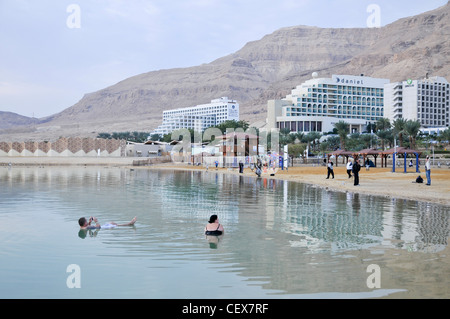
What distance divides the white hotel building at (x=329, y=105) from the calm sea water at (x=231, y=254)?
110218 millimetres

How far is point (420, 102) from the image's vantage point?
13750 centimetres

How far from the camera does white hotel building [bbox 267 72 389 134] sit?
12438cm

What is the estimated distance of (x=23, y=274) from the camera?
24.4 ft

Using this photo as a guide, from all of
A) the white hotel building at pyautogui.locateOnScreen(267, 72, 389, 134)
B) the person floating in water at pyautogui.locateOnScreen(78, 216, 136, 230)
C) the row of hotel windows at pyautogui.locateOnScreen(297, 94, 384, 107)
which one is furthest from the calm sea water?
the row of hotel windows at pyautogui.locateOnScreen(297, 94, 384, 107)

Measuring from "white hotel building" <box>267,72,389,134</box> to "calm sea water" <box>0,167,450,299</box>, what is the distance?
362 ft

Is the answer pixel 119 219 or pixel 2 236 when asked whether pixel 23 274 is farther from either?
pixel 119 219

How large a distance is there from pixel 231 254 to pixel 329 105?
131749 mm

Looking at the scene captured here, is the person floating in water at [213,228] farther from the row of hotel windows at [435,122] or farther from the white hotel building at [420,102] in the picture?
the row of hotel windows at [435,122]

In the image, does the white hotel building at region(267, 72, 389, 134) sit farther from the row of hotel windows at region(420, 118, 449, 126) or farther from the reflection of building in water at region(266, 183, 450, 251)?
the reflection of building in water at region(266, 183, 450, 251)

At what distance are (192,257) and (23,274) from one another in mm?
2969

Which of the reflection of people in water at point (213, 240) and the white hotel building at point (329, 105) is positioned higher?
the white hotel building at point (329, 105)

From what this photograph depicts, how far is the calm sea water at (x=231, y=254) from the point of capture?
6617mm

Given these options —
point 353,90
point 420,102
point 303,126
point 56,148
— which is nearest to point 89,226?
point 56,148

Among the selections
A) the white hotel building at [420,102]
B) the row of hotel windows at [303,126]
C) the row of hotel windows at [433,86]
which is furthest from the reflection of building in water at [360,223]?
the row of hotel windows at [433,86]
